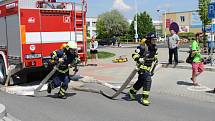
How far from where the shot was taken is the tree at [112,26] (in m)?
84.2

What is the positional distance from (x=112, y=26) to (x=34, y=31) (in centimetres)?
7322

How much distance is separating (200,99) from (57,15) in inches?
232

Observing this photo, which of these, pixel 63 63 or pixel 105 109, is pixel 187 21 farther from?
pixel 105 109

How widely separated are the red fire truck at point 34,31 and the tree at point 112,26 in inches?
2759

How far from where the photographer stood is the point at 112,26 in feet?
277

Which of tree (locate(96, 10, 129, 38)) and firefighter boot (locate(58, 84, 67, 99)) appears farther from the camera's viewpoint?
tree (locate(96, 10, 129, 38))

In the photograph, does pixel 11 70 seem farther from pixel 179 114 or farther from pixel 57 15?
pixel 179 114

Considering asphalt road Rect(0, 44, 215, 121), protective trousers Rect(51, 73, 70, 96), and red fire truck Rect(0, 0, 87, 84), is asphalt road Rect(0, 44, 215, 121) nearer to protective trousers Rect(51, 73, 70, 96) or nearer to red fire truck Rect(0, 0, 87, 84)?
protective trousers Rect(51, 73, 70, 96)

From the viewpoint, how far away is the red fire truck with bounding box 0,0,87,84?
11.5m

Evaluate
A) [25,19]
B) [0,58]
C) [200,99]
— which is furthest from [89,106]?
[0,58]

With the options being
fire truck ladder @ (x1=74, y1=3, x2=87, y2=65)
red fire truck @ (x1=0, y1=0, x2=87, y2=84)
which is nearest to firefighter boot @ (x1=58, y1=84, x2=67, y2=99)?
red fire truck @ (x1=0, y1=0, x2=87, y2=84)

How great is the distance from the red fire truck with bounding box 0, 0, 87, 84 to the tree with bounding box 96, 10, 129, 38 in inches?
2759

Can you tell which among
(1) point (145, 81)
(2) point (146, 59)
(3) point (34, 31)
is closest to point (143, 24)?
(3) point (34, 31)

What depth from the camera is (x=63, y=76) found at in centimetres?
1010
